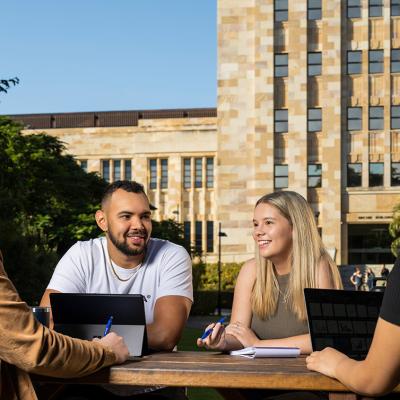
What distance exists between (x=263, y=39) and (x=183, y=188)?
18923 millimetres

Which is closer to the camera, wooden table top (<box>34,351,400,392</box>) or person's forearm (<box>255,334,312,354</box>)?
wooden table top (<box>34,351,400,392</box>)

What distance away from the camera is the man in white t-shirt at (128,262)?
17.4ft

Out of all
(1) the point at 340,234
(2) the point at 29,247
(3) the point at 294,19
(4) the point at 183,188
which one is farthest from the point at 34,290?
(4) the point at 183,188

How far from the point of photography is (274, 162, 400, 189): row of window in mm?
60781

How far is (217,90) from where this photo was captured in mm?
62688

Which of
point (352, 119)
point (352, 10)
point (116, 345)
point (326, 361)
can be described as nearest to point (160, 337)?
point (116, 345)

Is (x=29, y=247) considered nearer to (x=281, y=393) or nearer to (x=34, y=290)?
(x=34, y=290)

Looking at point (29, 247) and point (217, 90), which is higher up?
point (217, 90)

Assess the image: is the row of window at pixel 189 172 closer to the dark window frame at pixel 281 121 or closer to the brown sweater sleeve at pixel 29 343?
the dark window frame at pixel 281 121

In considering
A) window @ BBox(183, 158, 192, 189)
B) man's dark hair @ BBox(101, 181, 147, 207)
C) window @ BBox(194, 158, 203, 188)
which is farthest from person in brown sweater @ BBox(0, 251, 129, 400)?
window @ BBox(183, 158, 192, 189)

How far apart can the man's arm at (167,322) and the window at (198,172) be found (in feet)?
235

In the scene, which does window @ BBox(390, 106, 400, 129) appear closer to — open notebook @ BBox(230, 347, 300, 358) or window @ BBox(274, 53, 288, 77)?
window @ BBox(274, 53, 288, 77)

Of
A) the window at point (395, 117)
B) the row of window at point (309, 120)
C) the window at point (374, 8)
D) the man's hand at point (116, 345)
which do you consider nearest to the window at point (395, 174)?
the window at point (395, 117)

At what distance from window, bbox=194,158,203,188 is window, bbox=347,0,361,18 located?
762 inches
